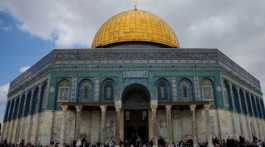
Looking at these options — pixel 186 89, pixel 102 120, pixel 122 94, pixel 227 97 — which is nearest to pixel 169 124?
pixel 186 89

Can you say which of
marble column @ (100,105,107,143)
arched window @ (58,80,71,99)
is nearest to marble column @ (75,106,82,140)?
marble column @ (100,105,107,143)

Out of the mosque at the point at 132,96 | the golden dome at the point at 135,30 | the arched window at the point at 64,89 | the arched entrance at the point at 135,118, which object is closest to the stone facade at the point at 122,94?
the mosque at the point at 132,96

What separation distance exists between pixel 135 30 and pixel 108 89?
232 inches

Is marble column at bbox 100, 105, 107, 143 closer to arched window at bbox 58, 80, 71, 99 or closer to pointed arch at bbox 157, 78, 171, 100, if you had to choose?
arched window at bbox 58, 80, 71, 99

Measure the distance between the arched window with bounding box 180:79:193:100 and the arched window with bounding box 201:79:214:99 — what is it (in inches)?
32.0

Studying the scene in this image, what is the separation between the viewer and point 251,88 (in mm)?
21516

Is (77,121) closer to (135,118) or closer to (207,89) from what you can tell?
(135,118)

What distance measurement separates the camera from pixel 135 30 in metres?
19.9

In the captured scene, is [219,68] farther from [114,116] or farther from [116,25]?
[116,25]

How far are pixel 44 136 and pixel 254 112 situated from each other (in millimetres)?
16422

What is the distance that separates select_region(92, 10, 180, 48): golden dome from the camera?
1973 cm

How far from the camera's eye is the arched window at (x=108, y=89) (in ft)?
53.8

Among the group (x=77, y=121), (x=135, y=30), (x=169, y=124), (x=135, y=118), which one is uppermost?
(x=135, y=30)

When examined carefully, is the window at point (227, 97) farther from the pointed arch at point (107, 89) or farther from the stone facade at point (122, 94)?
the pointed arch at point (107, 89)
